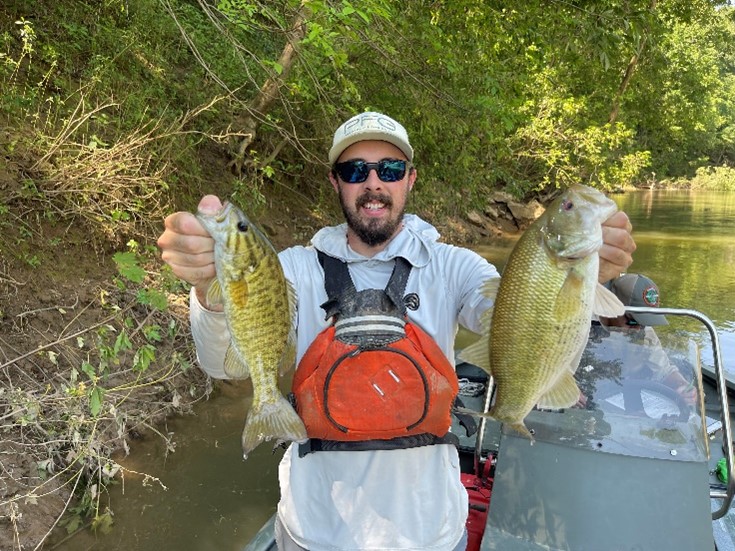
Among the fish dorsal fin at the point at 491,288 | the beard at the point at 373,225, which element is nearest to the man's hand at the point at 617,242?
the fish dorsal fin at the point at 491,288

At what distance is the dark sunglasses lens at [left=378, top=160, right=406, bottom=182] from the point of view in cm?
A: 247

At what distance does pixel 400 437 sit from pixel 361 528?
0.36 meters

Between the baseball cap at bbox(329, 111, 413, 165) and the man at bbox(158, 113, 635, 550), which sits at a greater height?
the baseball cap at bbox(329, 111, 413, 165)

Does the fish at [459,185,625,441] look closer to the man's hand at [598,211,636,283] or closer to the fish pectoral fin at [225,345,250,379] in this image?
the man's hand at [598,211,636,283]

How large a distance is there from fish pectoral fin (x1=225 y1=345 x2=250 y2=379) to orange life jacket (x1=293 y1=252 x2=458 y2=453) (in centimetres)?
21

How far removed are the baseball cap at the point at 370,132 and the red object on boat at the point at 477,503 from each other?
1866mm

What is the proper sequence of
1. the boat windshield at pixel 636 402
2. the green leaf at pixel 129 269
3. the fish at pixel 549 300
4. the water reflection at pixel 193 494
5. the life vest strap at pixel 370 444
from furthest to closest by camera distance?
1. the water reflection at pixel 193 494
2. the green leaf at pixel 129 269
3. the boat windshield at pixel 636 402
4. the life vest strap at pixel 370 444
5. the fish at pixel 549 300

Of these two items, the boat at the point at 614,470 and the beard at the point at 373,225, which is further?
the boat at the point at 614,470

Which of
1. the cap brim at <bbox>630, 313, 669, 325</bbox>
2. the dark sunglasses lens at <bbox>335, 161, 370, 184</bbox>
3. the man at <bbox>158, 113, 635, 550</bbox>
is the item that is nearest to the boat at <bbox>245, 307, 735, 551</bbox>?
the cap brim at <bbox>630, 313, 669, 325</bbox>

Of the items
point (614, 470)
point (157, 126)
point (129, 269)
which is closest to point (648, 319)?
point (614, 470)

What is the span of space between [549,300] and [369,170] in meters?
0.97

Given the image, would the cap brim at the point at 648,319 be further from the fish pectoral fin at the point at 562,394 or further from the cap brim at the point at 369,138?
the cap brim at the point at 369,138

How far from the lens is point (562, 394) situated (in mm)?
2041

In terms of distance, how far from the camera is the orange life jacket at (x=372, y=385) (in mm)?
2115
